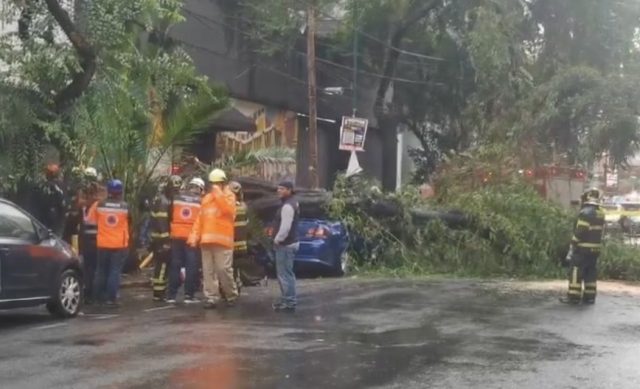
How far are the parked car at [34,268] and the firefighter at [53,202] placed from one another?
281 centimetres

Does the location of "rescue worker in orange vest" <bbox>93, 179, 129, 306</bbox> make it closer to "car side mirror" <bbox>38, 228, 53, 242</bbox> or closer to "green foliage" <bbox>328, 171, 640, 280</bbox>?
"car side mirror" <bbox>38, 228, 53, 242</bbox>

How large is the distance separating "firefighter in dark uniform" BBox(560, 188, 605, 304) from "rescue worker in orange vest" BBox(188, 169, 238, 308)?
5.09 meters

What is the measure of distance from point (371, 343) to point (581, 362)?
6.84ft

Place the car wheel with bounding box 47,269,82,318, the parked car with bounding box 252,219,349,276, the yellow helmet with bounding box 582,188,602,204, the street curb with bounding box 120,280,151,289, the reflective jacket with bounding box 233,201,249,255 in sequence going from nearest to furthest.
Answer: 1. the car wheel with bounding box 47,269,82,318
2. the reflective jacket with bounding box 233,201,249,255
3. the yellow helmet with bounding box 582,188,602,204
4. the street curb with bounding box 120,280,151,289
5. the parked car with bounding box 252,219,349,276

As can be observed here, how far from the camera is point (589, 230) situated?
15055 mm

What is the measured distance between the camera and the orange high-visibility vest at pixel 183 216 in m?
14.0

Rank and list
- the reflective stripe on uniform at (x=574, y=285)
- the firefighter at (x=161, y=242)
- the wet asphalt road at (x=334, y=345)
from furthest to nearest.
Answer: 1. the reflective stripe on uniform at (x=574, y=285)
2. the firefighter at (x=161, y=242)
3. the wet asphalt road at (x=334, y=345)

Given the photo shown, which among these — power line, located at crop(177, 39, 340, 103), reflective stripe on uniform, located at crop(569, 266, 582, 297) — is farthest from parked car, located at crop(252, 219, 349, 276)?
power line, located at crop(177, 39, 340, 103)

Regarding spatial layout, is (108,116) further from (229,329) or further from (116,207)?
(229,329)

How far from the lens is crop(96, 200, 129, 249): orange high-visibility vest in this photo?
536 inches

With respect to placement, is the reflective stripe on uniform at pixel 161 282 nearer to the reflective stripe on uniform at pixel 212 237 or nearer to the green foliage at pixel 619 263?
the reflective stripe on uniform at pixel 212 237

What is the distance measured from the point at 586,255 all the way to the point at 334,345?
6098 millimetres

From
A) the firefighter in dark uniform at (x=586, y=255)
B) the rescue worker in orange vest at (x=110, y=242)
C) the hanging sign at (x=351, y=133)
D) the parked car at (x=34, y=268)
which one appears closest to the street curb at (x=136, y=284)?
the rescue worker in orange vest at (x=110, y=242)

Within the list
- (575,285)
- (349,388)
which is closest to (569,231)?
(575,285)
